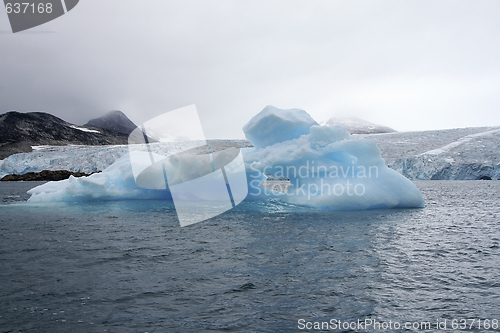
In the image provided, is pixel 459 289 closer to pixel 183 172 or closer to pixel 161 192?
pixel 183 172

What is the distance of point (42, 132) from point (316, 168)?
132 meters

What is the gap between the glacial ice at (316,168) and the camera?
46.8ft

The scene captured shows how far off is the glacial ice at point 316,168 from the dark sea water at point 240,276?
3.66m

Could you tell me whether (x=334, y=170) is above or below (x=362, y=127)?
below

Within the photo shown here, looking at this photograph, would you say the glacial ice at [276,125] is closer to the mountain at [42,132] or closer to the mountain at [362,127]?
the mountain at [42,132]

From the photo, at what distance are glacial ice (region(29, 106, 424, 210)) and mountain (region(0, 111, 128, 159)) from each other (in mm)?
103845

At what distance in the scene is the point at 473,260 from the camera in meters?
6.91

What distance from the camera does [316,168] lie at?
49.7ft

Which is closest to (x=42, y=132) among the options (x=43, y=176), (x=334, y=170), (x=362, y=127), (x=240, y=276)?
(x=43, y=176)

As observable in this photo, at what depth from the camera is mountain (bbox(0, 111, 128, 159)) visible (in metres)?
110

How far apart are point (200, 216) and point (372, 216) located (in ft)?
21.6

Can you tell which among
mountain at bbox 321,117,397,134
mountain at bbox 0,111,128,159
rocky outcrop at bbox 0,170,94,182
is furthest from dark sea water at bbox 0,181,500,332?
mountain at bbox 321,117,397,134

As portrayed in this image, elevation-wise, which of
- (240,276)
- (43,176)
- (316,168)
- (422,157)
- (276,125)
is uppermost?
(43,176)

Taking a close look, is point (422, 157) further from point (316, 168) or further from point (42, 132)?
point (42, 132)
